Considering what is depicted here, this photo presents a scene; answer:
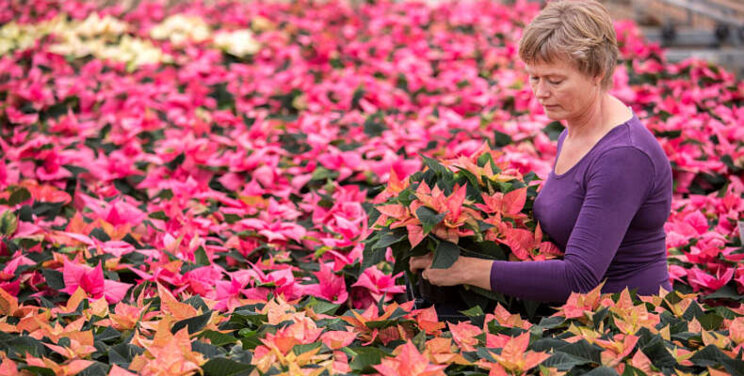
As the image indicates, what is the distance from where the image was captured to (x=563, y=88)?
1.72m

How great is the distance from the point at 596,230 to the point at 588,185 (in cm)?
12

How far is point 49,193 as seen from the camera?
264cm

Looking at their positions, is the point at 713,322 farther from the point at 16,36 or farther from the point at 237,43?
the point at 16,36

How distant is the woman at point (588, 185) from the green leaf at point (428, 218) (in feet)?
0.49

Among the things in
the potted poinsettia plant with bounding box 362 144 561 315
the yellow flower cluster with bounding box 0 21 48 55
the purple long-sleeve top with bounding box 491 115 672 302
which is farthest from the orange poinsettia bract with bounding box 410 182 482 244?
the yellow flower cluster with bounding box 0 21 48 55

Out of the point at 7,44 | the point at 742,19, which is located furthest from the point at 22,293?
the point at 742,19

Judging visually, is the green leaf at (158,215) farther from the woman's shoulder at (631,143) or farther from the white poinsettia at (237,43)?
the white poinsettia at (237,43)

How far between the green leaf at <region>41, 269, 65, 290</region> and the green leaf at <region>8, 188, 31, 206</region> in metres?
0.64

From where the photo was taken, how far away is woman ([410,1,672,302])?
64.6 inches

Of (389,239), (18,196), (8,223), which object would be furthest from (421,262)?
(18,196)

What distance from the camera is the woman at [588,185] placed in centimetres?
164

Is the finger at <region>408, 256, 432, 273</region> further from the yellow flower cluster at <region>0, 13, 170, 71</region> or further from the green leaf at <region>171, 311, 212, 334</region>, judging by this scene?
the yellow flower cluster at <region>0, 13, 170, 71</region>

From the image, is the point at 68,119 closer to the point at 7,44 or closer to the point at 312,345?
the point at 7,44

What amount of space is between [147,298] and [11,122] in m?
2.33
